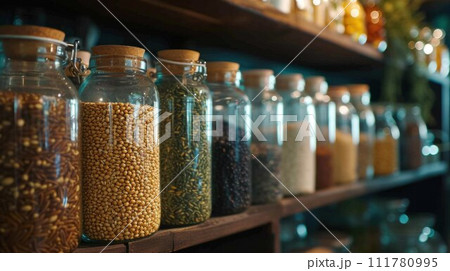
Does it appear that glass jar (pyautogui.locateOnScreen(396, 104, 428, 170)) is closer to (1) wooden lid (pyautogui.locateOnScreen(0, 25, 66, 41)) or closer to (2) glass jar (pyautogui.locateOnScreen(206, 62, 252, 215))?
(2) glass jar (pyautogui.locateOnScreen(206, 62, 252, 215))

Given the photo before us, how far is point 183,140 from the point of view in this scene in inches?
26.3

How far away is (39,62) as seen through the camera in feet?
1.68

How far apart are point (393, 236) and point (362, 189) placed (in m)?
0.33

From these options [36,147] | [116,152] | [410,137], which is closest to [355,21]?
[410,137]

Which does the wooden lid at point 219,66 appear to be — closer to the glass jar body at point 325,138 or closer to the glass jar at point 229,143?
the glass jar at point 229,143

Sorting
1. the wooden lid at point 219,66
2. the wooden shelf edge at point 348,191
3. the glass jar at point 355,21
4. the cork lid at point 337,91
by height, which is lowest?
the wooden shelf edge at point 348,191

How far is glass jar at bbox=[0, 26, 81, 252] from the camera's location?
0.47 metres

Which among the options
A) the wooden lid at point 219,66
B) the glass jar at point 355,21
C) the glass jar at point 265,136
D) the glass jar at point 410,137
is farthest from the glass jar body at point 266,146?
the glass jar at point 410,137

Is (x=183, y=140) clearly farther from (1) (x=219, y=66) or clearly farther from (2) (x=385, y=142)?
(2) (x=385, y=142)

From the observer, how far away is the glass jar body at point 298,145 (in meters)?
0.95

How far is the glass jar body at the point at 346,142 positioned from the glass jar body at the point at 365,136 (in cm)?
4

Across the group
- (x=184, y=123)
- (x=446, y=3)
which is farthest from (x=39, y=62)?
(x=446, y=3)

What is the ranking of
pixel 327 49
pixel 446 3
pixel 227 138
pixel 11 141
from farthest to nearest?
pixel 446 3 → pixel 327 49 → pixel 227 138 → pixel 11 141

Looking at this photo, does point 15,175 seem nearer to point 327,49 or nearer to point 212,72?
point 212,72
